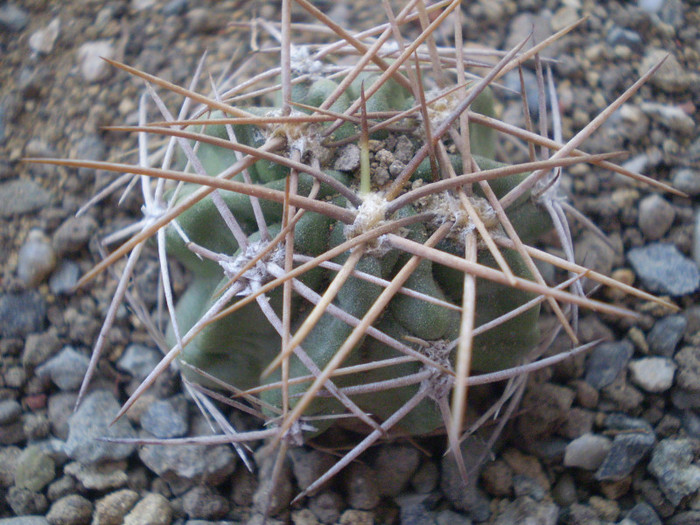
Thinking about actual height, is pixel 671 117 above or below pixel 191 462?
above

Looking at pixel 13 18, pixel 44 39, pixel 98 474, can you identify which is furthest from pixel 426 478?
pixel 13 18

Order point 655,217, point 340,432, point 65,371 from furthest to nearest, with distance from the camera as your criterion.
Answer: point 655,217 → point 65,371 → point 340,432

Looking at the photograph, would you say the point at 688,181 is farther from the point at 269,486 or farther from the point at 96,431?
the point at 96,431

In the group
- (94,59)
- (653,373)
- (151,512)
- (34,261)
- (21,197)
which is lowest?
(653,373)

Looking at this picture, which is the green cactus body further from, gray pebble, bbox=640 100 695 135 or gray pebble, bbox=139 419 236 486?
gray pebble, bbox=640 100 695 135

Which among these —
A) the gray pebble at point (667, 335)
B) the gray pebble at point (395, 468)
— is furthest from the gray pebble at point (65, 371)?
the gray pebble at point (667, 335)

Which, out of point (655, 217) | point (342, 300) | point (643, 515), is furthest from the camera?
point (655, 217)

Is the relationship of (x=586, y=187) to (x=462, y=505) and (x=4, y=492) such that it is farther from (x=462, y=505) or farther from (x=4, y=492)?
(x=4, y=492)

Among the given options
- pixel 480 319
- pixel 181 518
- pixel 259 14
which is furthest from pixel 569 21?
pixel 181 518
